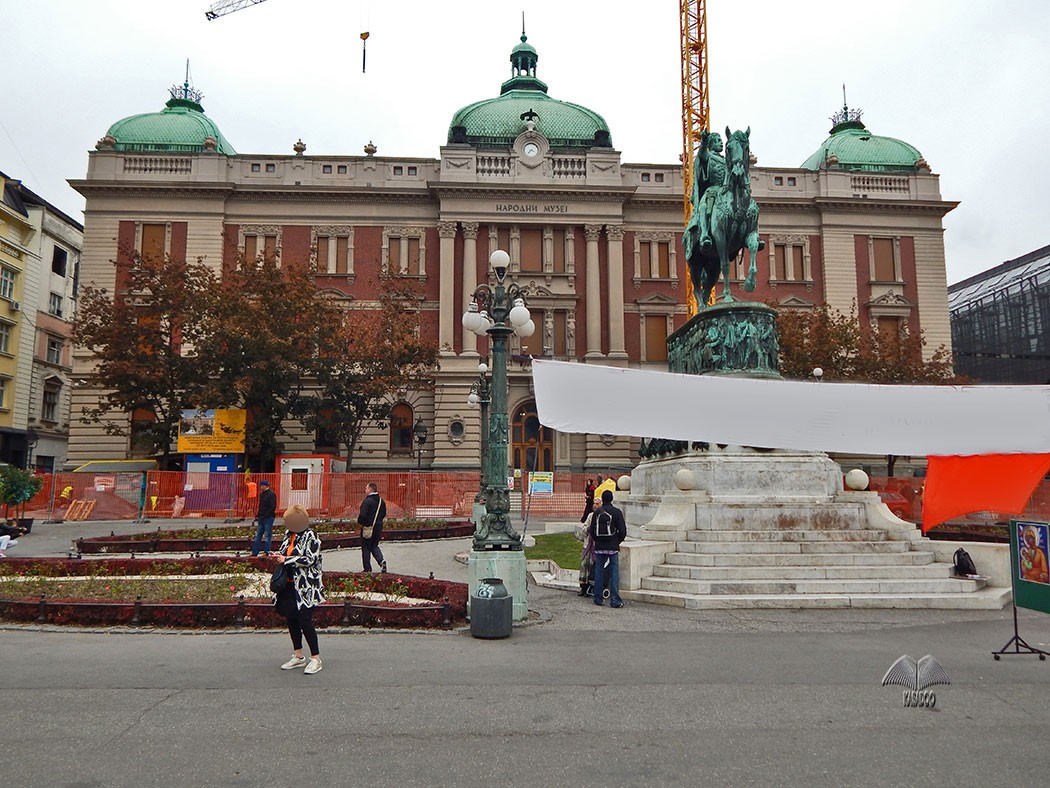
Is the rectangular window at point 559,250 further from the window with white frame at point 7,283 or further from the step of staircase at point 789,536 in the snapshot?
the step of staircase at point 789,536

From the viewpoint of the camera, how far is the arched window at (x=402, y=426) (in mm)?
44938

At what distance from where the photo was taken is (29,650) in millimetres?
8945

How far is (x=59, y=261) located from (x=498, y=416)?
5312 centimetres

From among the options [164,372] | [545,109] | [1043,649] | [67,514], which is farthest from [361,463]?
[1043,649]

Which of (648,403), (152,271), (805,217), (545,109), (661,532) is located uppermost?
(545,109)

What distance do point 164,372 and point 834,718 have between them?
35.0m

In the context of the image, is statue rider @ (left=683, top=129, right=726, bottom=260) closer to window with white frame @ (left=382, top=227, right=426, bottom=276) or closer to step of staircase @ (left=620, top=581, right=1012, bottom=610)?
step of staircase @ (left=620, top=581, right=1012, bottom=610)

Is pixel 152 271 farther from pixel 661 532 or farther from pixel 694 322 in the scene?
pixel 661 532

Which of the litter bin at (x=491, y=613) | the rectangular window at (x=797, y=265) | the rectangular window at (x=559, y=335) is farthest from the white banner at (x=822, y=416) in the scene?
the rectangular window at (x=797, y=265)

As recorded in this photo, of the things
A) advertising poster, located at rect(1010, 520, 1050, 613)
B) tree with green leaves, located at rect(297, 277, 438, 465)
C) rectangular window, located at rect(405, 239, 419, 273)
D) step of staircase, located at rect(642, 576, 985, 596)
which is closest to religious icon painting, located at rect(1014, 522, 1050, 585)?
advertising poster, located at rect(1010, 520, 1050, 613)

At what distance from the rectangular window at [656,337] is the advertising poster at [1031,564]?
38.2m

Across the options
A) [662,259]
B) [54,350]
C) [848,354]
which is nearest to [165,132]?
[54,350]

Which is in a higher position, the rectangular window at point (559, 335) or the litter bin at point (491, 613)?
the rectangular window at point (559, 335)

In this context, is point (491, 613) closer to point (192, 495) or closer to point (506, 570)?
point (506, 570)
